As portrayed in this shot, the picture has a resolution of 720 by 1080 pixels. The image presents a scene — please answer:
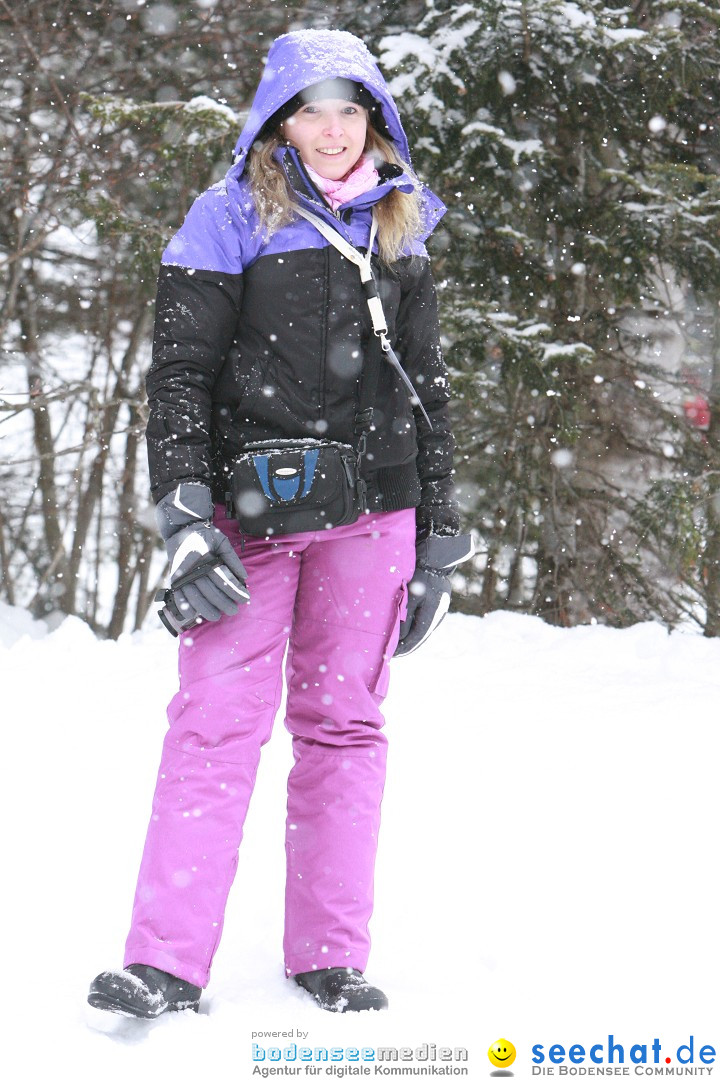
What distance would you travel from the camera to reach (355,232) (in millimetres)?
2197

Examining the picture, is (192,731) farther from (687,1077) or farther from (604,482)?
(604,482)

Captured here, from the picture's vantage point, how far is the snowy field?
6.13 feet

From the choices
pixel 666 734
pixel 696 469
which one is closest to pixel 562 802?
pixel 666 734

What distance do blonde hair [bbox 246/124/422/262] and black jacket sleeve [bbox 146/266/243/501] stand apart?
0.16 meters

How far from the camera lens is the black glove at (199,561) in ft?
6.41

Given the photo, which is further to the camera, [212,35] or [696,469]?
[212,35]

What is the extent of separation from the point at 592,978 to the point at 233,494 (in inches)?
52.0

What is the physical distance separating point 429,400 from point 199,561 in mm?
799

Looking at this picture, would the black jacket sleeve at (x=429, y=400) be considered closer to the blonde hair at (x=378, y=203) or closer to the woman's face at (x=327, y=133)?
the blonde hair at (x=378, y=203)

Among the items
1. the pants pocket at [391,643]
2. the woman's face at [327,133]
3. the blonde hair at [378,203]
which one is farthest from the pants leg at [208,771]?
the woman's face at [327,133]

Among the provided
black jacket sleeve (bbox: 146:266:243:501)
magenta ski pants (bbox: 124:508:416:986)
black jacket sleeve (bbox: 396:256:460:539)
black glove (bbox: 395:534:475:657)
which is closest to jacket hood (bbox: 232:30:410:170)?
black jacket sleeve (bbox: 146:266:243:501)

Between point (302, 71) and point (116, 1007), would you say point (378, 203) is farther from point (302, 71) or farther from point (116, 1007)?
point (116, 1007)

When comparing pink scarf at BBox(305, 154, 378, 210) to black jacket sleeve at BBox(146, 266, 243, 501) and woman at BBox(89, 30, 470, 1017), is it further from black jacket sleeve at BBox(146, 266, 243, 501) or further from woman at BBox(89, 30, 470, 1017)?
black jacket sleeve at BBox(146, 266, 243, 501)

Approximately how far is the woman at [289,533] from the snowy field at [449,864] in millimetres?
187
